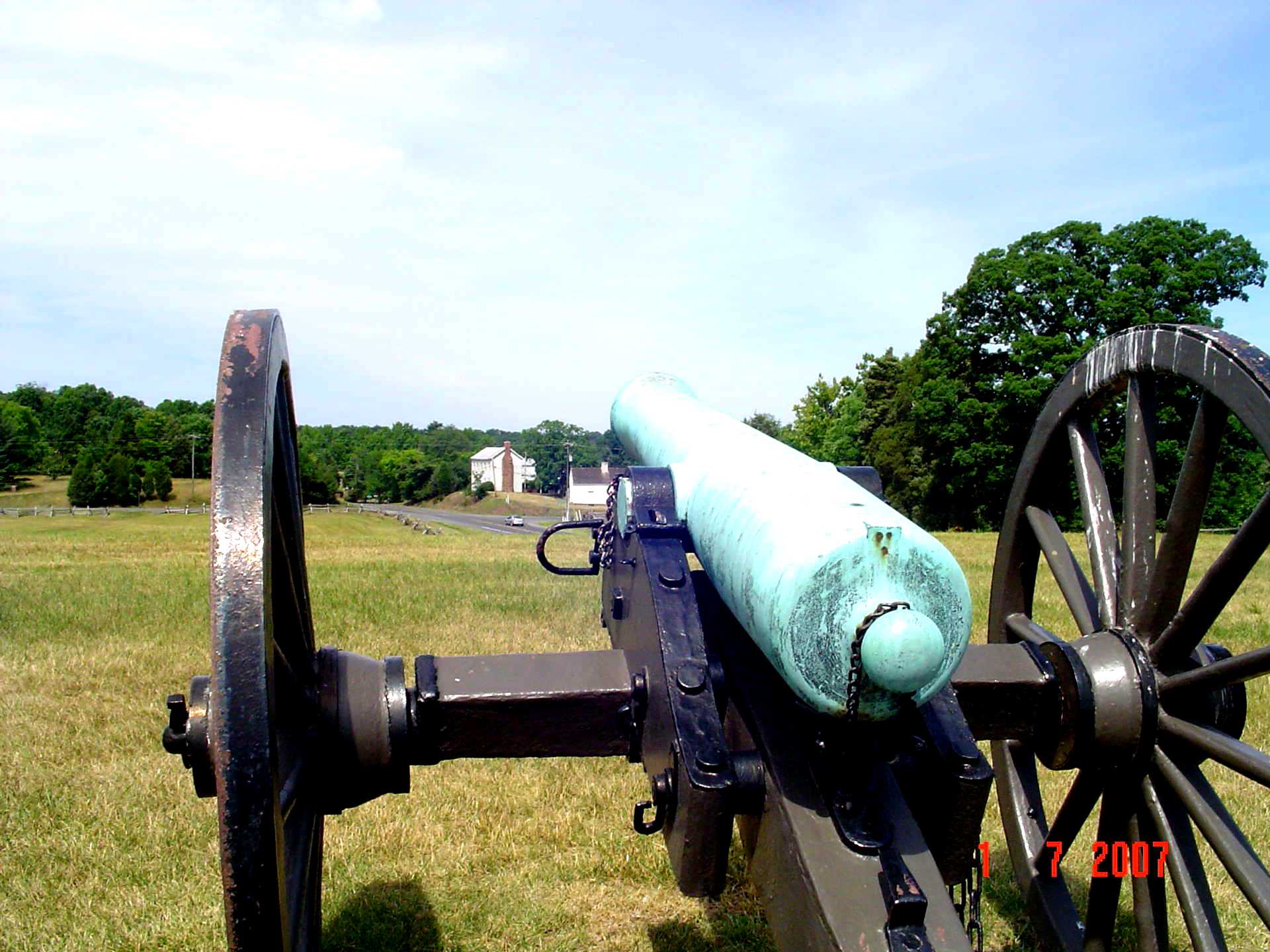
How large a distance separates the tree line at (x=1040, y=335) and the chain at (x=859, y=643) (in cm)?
2719

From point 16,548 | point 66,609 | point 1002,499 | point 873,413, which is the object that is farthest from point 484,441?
point 66,609

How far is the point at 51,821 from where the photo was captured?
14.8 ft

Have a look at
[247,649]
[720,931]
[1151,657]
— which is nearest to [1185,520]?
[1151,657]

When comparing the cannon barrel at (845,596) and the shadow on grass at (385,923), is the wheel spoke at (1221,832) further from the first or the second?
the shadow on grass at (385,923)

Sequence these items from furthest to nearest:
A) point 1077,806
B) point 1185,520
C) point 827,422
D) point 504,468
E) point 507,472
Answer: point 504,468 < point 507,472 < point 827,422 < point 1077,806 < point 1185,520

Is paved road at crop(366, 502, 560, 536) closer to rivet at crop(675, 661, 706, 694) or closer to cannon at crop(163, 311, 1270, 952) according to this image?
cannon at crop(163, 311, 1270, 952)

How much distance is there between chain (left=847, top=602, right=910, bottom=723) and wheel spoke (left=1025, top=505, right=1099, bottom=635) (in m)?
1.50

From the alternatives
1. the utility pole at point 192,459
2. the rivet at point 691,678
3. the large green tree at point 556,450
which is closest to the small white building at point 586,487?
the utility pole at point 192,459

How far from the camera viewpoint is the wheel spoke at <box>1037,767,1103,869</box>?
2.91 m

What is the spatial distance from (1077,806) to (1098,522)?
2.74 feet

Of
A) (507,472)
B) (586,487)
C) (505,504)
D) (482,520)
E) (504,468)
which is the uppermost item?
(586,487)

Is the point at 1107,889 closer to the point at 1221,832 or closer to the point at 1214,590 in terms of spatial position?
the point at 1221,832

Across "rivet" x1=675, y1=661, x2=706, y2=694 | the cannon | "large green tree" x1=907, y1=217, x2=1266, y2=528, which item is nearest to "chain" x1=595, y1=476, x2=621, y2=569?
the cannon

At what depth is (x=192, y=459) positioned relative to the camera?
7788cm
